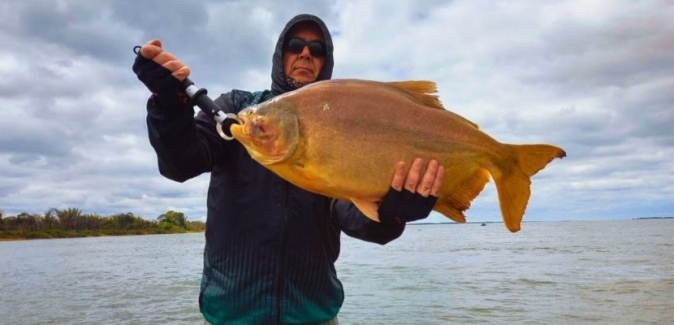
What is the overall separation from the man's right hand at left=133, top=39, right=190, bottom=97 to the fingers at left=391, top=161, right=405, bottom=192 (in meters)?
1.32

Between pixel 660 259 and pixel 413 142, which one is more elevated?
pixel 413 142

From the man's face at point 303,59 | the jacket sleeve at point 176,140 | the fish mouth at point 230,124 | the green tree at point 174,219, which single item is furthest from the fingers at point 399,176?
the green tree at point 174,219

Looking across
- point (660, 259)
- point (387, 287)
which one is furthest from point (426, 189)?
point (660, 259)

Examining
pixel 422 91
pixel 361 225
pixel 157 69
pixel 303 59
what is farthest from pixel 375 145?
pixel 303 59

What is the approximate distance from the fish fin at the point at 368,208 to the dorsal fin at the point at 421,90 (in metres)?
0.65

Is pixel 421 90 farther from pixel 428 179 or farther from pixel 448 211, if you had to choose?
pixel 448 211

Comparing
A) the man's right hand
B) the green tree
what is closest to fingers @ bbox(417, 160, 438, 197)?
the man's right hand

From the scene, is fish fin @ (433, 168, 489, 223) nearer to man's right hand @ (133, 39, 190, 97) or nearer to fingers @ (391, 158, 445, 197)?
fingers @ (391, 158, 445, 197)

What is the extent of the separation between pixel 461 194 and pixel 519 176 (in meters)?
0.33

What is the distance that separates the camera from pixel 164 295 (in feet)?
60.7

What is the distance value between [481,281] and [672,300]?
646 centimetres

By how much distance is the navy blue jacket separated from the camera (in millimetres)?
3305

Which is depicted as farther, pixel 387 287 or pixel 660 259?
pixel 660 259

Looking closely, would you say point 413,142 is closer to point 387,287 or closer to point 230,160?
point 230,160
